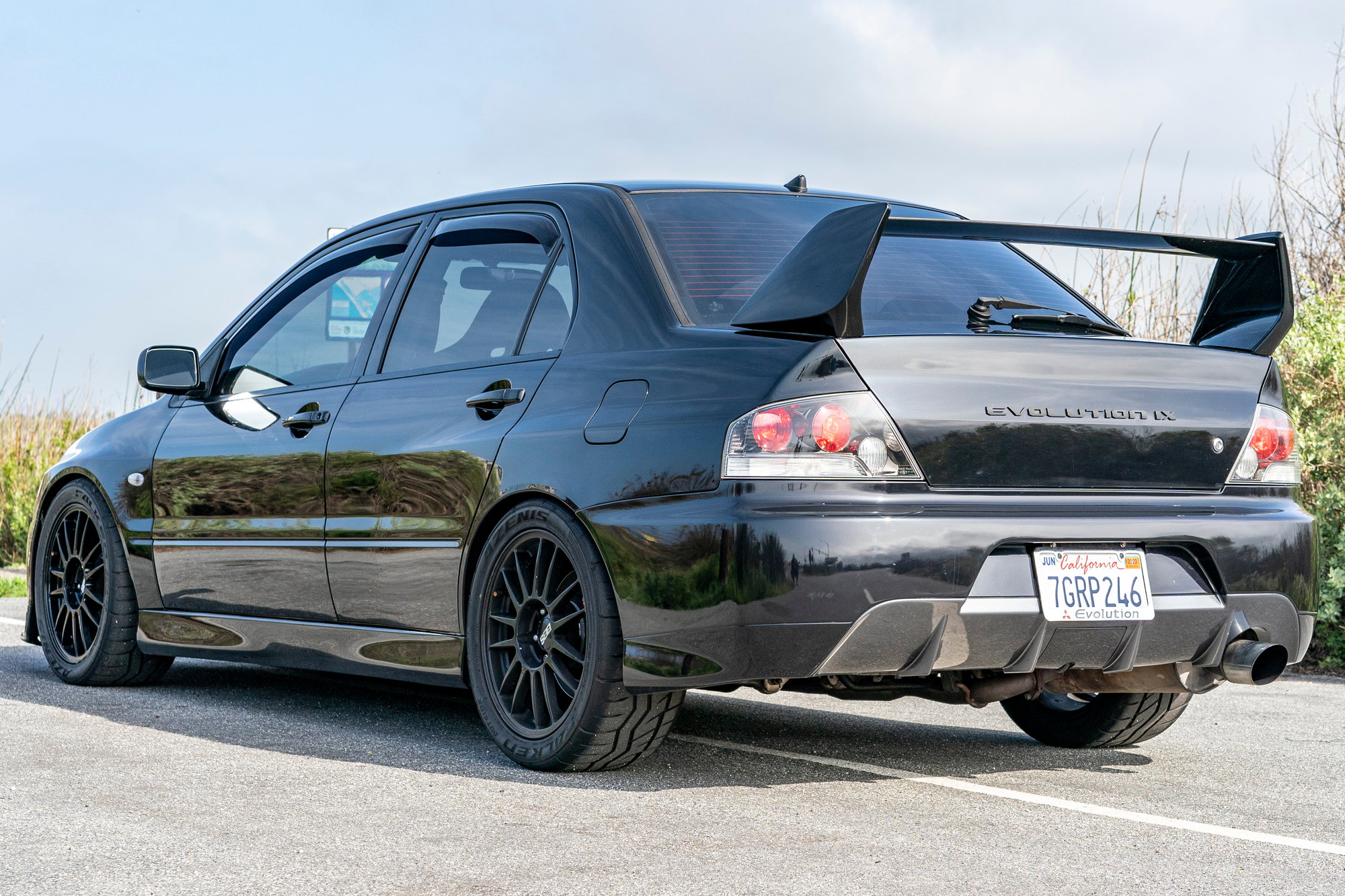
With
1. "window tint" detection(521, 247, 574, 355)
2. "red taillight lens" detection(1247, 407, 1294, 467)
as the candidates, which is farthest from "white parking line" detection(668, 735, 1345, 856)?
"window tint" detection(521, 247, 574, 355)

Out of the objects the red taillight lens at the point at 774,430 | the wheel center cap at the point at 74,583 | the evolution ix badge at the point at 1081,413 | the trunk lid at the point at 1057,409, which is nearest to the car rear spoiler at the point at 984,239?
the trunk lid at the point at 1057,409

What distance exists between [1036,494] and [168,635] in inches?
142

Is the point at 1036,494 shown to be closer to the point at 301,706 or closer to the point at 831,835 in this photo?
the point at 831,835

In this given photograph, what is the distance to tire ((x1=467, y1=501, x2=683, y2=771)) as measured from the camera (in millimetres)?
4484

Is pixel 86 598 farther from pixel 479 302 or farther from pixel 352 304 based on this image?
pixel 479 302

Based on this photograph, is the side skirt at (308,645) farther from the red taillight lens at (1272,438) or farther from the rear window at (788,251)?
the red taillight lens at (1272,438)

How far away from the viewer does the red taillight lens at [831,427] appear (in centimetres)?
411

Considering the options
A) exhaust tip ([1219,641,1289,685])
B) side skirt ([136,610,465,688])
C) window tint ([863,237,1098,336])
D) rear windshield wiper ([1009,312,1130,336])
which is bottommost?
side skirt ([136,610,465,688])

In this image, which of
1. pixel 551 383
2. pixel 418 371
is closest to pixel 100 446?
pixel 418 371

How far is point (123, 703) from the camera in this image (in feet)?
20.4

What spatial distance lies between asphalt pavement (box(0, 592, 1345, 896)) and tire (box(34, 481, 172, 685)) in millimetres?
274

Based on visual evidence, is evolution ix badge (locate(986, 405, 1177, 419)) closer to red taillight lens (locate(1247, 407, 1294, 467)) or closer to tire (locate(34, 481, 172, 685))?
red taillight lens (locate(1247, 407, 1294, 467))

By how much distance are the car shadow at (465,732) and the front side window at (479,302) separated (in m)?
1.24

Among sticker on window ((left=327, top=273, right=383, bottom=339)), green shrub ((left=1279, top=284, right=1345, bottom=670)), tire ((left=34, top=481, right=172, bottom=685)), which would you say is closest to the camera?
sticker on window ((left=327, top=273, right=383, bottom=339))
